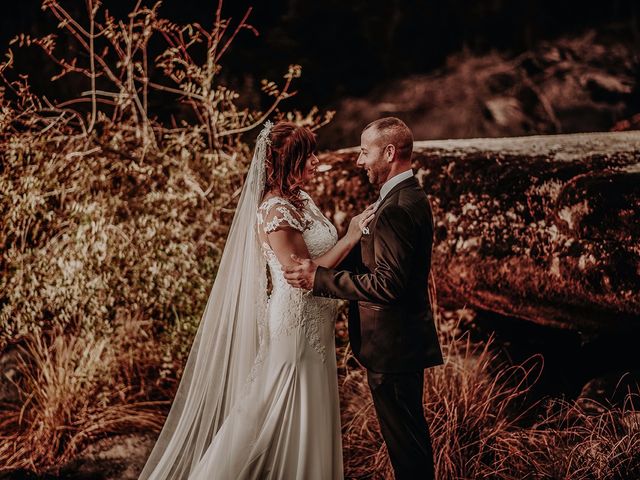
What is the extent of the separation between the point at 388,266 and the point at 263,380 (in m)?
0.94

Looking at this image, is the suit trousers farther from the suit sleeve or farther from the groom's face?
the groom's face

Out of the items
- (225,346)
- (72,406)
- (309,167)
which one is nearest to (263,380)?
(225,346)

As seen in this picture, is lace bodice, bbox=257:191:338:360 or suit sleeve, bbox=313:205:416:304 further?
lace bodice, bbox=257:191:338:360

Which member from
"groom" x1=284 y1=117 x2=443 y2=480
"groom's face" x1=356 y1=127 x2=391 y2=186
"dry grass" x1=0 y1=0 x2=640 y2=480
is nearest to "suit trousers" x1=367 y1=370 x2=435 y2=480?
"groom" x1=284 y1=117 x2=443 y2=480

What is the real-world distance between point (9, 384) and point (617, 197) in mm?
4710

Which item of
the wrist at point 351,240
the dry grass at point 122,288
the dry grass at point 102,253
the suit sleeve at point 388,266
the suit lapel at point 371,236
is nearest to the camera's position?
the suit sleeve at point 388,266

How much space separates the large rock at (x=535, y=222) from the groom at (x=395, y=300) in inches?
36.8

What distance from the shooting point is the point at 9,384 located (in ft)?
16.5

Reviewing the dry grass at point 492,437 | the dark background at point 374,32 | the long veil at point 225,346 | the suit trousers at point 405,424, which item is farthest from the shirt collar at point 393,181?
the dark background at point 374,32

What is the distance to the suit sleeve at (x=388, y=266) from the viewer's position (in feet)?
9.05

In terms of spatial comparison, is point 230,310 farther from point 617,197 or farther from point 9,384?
point 9,384

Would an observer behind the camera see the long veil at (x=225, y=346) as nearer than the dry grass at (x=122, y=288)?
Yes

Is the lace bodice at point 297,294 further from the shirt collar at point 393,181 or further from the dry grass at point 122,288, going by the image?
the dry grass at point 122,288

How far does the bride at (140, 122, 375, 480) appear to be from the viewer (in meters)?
3.08
